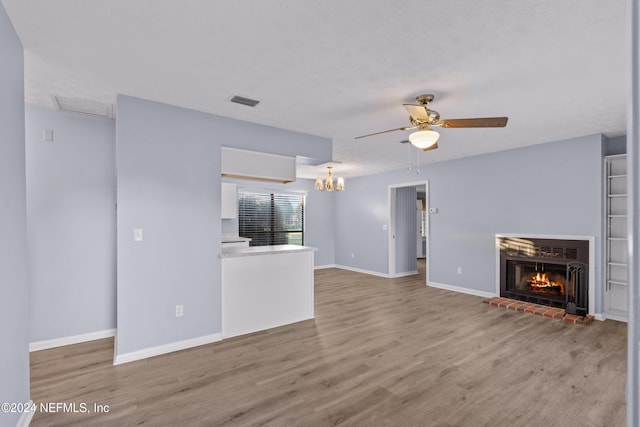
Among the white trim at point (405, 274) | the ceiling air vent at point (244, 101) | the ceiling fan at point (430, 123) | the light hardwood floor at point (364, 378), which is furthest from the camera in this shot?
the white trim at point (405, 274)

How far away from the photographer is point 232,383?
266 cm

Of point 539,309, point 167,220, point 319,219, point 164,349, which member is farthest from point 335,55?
point 319,219

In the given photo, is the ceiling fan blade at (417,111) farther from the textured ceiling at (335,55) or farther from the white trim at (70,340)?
the white trim at (70,340)

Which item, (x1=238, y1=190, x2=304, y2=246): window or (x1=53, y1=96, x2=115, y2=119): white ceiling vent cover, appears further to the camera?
(x1=238, y1=190, x2=304, y2=246): window

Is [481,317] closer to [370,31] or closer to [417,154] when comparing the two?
[417,154]

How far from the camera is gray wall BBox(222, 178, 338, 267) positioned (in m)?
8.27

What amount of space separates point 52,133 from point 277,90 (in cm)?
257

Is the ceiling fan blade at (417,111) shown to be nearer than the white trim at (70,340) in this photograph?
Yes

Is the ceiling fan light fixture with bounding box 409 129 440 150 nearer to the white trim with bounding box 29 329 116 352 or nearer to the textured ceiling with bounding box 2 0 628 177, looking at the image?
the textured ceiling with bounding box 2 0 628 177

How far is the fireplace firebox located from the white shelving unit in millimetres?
315

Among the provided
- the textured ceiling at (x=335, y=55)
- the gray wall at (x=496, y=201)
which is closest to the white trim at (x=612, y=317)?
the gray wall at (x=496, y=201)

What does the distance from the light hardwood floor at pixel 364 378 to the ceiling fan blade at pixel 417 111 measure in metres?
2.26

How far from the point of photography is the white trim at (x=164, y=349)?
9.86 feet

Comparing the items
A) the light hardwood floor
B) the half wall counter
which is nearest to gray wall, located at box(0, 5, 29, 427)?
the light hardwood floor
